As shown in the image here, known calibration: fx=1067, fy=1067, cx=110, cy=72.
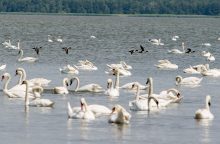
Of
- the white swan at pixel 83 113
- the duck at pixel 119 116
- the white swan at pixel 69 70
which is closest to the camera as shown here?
the duck at pixel 119 116

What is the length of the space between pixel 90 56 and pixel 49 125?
35.0 metres

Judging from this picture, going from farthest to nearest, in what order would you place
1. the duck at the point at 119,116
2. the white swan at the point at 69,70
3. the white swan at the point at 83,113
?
the white swan at the point at 69,70
the white swan at the point at 83,113
the duck at the point at 119,116

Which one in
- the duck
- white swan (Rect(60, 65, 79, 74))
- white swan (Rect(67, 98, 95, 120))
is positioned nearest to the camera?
the duck

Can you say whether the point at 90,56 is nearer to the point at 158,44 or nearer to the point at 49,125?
the point at 158,44

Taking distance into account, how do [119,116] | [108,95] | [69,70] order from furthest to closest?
[69,70]
[108,95]
[119,116]

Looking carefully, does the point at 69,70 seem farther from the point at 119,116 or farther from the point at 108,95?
the point at 119,116

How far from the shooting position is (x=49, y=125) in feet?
89.0

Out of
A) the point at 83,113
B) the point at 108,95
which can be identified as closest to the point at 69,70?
the point at 108,95

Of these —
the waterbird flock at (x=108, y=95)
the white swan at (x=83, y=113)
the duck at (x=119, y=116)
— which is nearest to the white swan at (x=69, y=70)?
the waterbird flock at (x=108, y=95)

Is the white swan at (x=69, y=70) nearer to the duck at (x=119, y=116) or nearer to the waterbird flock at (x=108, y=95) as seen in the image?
the waterbird flock at (x=108, y=95)

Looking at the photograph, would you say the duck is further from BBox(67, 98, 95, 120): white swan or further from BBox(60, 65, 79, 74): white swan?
BBox(60, 65, 79, 74): white swan

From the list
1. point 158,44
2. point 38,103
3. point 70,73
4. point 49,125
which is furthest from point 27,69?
point 158,44

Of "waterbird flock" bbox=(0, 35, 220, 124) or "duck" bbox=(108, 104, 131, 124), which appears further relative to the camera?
"waterbird flock" bbox=(0, 35, 220, 124)

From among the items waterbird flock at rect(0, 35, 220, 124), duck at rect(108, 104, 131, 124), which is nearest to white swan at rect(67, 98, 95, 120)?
waterbird flock at rect(0, 35, 220, 124)
